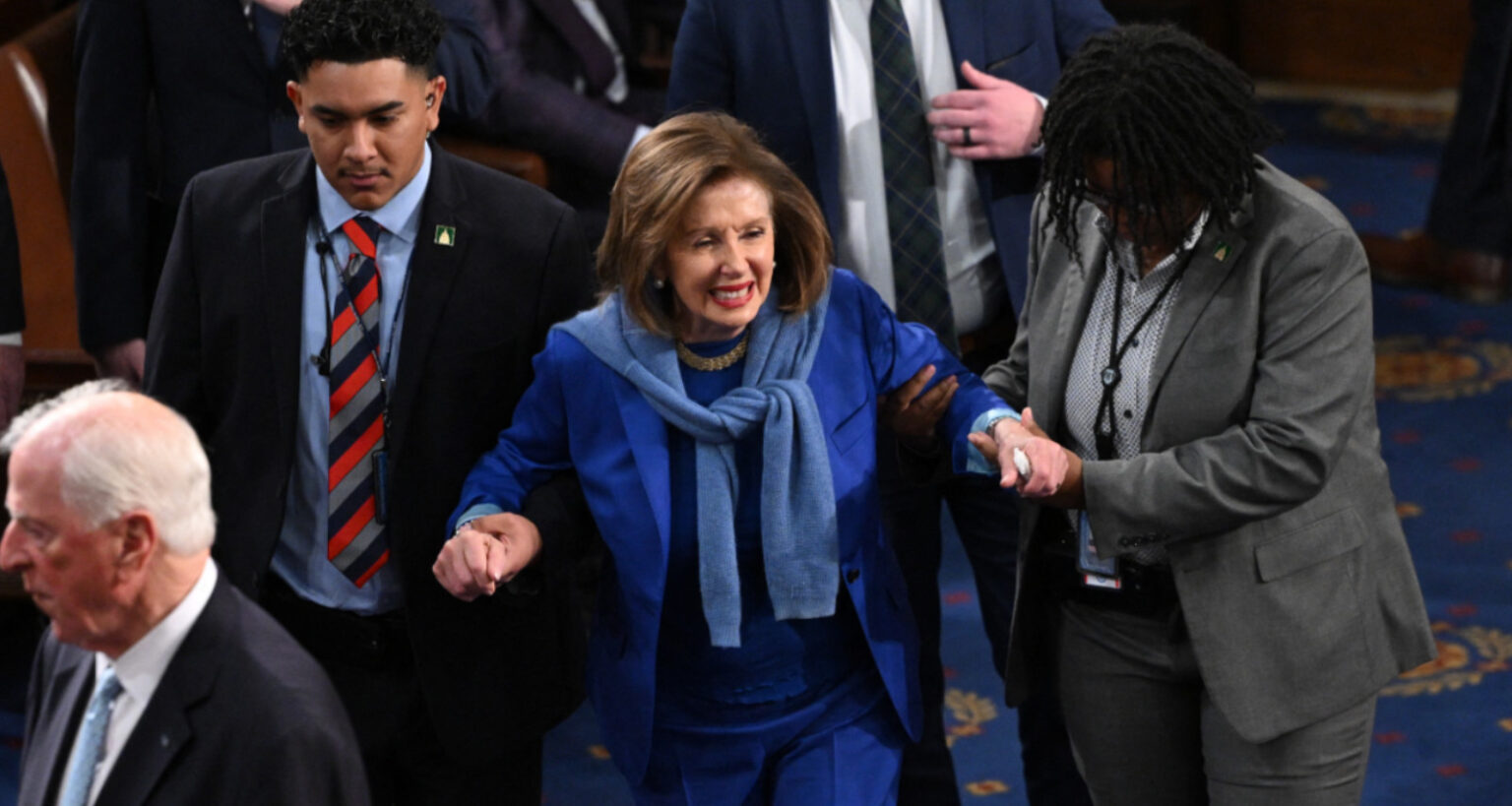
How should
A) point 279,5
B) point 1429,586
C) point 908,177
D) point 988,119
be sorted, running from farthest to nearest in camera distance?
point 1429,586
point 279,5
point 908,177
point 988,119

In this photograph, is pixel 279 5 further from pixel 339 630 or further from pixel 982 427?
pixel 982 427

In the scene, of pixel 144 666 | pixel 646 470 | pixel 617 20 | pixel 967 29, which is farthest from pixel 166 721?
pixel 617 20

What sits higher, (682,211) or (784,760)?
(682,211)

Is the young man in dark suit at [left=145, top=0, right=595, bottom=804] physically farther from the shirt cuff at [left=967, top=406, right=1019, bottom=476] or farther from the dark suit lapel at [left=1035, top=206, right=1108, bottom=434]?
the dark suit lapel at [left=1035, top=206, right=1108, bottom=434]

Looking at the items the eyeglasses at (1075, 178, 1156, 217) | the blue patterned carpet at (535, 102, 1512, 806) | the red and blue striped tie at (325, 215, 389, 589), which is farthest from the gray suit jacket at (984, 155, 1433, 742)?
the blue patterned carpet at (535, 102, 1512, 806)

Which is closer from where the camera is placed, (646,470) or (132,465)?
(132,465)

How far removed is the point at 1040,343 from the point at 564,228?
2.19 feet

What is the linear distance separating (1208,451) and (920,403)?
408mm

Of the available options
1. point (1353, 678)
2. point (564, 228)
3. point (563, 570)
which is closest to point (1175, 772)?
point (1353, 678)

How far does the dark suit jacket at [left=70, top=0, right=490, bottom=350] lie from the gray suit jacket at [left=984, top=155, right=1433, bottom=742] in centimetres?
175

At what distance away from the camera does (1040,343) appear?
2.74m

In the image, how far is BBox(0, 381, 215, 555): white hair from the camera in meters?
1.94

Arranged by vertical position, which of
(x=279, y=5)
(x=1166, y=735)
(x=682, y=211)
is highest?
(x=279, y=5)

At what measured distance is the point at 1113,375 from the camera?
2.59 meters
